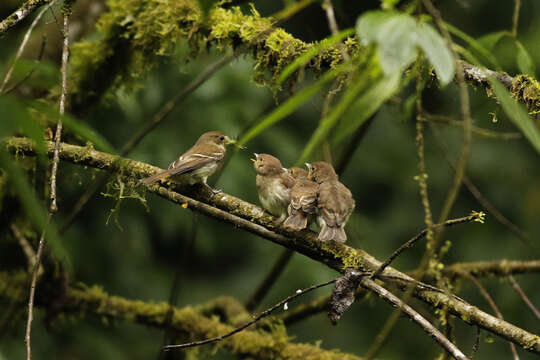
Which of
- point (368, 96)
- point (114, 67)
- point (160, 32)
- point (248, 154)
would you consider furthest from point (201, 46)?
point (368, 96)

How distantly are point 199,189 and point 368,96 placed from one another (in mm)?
2248

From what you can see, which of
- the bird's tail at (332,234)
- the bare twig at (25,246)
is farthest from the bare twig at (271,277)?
the bare twig at (25,246)

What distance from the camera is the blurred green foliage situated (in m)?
5.21

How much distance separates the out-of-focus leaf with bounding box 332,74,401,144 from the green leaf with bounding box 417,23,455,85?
6 cm

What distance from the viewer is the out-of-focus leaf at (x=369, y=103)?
40.1 inches

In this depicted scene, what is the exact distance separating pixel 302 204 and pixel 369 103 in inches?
92.6

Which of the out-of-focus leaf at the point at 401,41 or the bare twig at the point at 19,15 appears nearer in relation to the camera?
the out-of-focus leaf at the point at 401,41

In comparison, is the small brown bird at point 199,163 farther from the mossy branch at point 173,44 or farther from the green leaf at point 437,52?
the green leaf at point 437,52

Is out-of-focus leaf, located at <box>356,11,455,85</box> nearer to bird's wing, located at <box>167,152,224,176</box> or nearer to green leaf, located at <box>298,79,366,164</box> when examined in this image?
green leaf, located at <box>298,79,366,164</box>

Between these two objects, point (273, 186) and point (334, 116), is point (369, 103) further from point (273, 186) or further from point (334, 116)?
point (273, 186)

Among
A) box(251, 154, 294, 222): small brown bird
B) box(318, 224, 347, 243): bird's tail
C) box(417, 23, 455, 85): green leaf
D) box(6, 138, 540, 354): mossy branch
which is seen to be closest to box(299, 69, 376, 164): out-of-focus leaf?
box(417, 23, 455, 85): green leaf

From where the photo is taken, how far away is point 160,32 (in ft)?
12.2

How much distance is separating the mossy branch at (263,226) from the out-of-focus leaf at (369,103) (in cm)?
142

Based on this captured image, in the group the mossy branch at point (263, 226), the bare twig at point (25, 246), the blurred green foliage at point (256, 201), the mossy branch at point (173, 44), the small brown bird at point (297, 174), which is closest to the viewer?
the mossy branch at point (263, 226)
